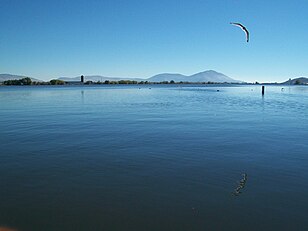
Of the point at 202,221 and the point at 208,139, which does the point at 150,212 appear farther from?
the point at 208,139

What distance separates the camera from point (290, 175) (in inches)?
379

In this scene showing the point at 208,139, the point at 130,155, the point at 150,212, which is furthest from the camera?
the point at 208,139

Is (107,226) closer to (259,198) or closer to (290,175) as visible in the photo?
(259,198)

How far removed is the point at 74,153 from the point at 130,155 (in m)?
2.69

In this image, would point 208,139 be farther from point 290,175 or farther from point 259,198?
point 259,198

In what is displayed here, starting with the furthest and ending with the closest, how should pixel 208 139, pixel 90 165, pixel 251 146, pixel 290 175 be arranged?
1. pixel 208 139
2. pixel 251 146
3. pixel 90 165
4. pixel 290 175

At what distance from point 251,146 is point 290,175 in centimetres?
431

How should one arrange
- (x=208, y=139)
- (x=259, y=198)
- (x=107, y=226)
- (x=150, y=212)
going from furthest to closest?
1. (x=208, y=139)
2. (x=259, y=198)
3. (x=150, y=212)
4. (x=107, y=226)

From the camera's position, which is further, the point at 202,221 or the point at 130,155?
the point at 130,155

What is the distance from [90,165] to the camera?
10703 millimetres

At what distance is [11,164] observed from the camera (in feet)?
35.6

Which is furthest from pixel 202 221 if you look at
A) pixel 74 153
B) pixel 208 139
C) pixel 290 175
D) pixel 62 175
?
pixel 208 139

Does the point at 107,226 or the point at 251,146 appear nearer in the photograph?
the point at 107,226

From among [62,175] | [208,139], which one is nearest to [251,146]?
[208,139]
